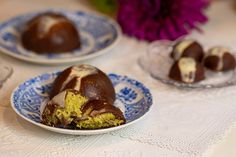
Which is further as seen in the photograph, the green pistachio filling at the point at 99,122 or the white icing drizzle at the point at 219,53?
the white icing drizzle at the point at 219,53

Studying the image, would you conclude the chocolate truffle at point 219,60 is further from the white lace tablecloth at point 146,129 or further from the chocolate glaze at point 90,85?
the chocolate glaze at point 90,85

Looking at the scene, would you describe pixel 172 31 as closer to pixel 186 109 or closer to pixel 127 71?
pixel 127 71

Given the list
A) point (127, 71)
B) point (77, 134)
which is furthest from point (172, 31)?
point (77, 134)

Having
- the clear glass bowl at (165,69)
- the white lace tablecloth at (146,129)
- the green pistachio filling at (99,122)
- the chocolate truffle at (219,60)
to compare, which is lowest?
the white lace tablecloth at (146,129)

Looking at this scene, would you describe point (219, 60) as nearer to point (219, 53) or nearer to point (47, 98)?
point (219, 53)

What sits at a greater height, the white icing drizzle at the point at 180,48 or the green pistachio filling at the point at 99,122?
the white icing drizzle at the point at 180,48

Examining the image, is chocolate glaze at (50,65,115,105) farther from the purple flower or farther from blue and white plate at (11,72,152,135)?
the purple flower

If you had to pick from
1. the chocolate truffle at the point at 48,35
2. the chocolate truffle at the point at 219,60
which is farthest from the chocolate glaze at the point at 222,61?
the chocolate truffle at the point at 48,35
